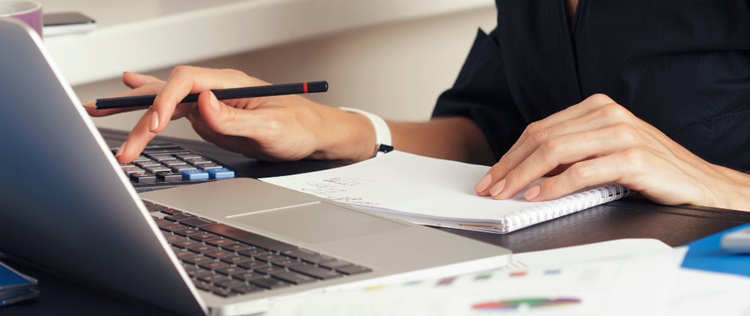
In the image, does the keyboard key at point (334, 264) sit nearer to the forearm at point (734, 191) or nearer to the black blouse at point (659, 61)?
the forearm at point (734, 191)

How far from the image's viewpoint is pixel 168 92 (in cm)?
84

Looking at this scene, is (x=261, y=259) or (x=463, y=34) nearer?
(x=261, y=259)

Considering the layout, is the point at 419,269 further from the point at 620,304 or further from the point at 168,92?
the point at 168,92

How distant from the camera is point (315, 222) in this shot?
0.67 m

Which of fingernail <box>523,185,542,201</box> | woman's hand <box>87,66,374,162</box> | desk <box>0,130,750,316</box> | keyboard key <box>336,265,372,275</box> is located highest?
woman's hand <box>87,66,374,162</box>

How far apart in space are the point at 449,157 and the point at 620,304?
724 mm

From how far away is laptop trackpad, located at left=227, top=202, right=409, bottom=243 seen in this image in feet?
2.06

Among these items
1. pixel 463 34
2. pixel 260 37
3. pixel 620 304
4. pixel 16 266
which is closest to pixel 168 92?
pixel 16 266

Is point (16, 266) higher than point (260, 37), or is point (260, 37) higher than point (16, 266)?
point (260, 37)

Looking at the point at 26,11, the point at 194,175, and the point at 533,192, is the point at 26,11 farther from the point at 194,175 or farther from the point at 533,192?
the point at 533,192

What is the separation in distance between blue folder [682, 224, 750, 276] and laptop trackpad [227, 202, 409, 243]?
0.17 metres

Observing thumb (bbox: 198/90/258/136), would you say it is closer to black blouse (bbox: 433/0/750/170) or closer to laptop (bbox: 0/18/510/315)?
laptop (bbox: 0/18/510/315)

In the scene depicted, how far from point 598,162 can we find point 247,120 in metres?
0.31

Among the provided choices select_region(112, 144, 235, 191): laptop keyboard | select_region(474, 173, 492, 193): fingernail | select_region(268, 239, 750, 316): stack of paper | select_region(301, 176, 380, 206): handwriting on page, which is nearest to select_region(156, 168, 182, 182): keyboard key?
select_region(112, 144, 235, 191): laptop keyboard
